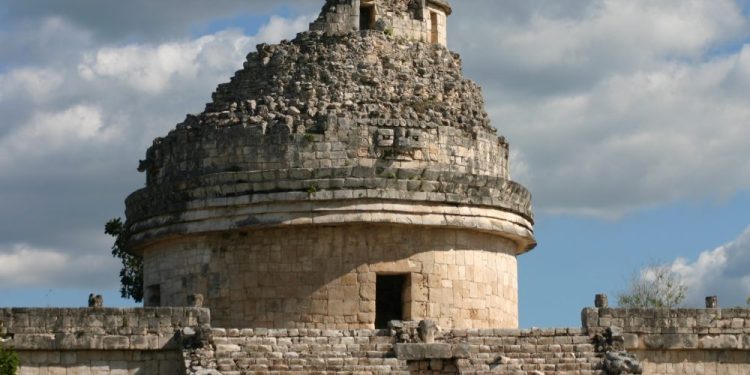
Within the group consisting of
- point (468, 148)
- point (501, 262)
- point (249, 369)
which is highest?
point (468, 148)

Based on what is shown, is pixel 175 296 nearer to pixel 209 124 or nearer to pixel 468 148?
pixel 209 124

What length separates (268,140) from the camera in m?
29.3

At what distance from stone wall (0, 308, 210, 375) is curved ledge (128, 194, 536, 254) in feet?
9.67

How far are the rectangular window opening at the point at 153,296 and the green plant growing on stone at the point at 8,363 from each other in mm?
5497

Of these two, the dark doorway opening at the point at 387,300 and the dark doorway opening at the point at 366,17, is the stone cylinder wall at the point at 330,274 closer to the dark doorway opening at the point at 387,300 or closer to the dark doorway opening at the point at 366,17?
the dark doorway opening at the point at 387,300

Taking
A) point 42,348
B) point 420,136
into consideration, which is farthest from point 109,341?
point 420,136

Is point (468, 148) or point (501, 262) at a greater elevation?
point (468, 148)

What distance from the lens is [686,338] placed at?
27.8 meters

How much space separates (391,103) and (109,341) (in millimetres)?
7135

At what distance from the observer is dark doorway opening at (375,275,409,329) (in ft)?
97.4

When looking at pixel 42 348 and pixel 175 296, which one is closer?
pixel 42 348

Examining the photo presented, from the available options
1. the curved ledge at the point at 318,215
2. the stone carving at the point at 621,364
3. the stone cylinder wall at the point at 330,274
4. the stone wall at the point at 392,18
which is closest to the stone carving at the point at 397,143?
the curved ledge at the point at 318,215

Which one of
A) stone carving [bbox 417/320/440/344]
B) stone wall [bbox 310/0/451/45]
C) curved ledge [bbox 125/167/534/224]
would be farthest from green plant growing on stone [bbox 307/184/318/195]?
stone wall [bbox 310/0/451/45]

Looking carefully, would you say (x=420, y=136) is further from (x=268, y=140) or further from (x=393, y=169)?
(x=268, y=140)
